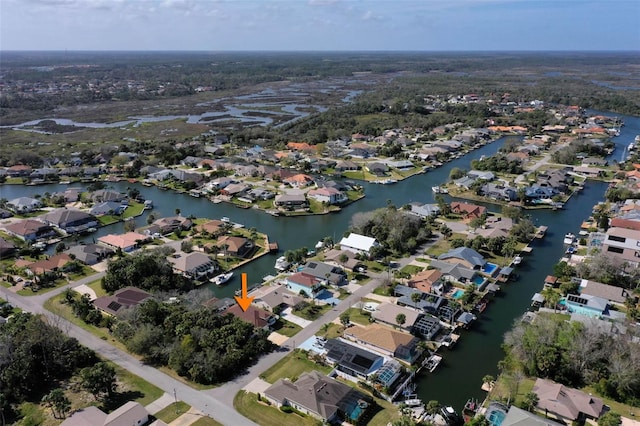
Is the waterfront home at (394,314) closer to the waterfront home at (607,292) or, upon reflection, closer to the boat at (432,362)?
the boat at (432,362)

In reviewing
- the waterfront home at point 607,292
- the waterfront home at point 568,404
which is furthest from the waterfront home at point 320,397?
the waterfront home at point 607,292

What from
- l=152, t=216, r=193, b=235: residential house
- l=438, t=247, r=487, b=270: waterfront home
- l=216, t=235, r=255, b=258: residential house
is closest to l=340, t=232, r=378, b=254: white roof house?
l=438, t=247, r=487, b=270: waterfront home

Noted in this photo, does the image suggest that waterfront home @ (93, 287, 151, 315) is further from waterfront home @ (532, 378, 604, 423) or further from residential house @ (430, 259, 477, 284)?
waterfront home @ (532, 378, 604, 423)

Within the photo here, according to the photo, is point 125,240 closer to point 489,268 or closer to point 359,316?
point 359,316

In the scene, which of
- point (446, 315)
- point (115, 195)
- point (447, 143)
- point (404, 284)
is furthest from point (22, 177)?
point (447, 143)

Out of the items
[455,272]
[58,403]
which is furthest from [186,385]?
[455,272]

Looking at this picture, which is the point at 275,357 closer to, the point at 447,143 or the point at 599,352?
the point at 599,352
